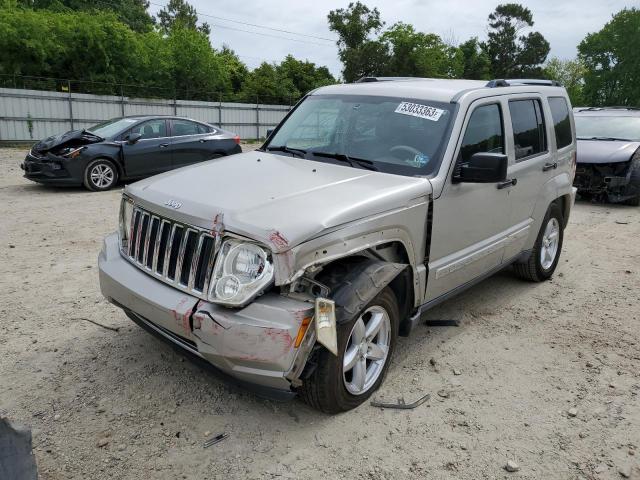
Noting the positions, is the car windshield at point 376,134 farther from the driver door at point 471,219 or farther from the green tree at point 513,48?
the green tree at point 513,48

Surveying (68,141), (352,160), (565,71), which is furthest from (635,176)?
(565,71)

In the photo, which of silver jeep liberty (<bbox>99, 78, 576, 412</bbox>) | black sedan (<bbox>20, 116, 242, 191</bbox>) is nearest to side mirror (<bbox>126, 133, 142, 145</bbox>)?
black sedan (<bbox>20, 116, 242, 191</bbox>)

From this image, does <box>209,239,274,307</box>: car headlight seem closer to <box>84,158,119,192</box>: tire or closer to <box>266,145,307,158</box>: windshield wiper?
<box>266,145,307,158</box>: windshield wiper

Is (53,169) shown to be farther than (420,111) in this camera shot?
Yes

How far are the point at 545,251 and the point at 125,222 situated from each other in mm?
4224

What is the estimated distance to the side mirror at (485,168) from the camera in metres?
3.49

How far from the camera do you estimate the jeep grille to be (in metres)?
2.85

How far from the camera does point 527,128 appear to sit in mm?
4766

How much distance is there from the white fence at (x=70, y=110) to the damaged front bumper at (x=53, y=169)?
10.5 m

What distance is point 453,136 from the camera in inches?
147

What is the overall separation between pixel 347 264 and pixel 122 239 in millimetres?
1588

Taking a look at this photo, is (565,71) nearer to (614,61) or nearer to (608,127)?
(614,61)

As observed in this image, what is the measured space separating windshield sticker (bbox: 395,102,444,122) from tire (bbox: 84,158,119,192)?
7.98 metres

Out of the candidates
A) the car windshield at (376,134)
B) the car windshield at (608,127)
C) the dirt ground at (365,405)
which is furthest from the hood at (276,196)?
the car windshield at (608,127)
